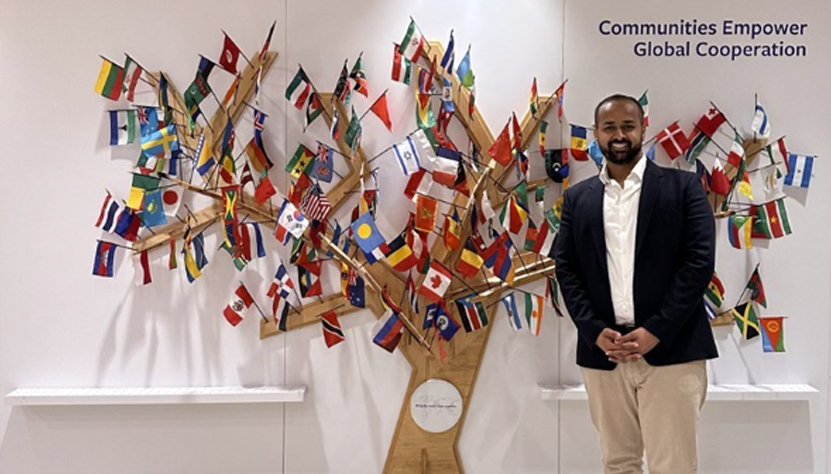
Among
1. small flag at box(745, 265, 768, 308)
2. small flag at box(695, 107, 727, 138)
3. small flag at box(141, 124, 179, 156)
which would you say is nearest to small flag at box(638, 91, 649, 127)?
small flag at box(695, 107, 727, 138)

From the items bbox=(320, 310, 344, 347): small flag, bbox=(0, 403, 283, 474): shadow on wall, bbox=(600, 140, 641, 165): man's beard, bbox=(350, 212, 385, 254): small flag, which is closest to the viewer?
bbox=(600, 140, 641, 165): man's beard

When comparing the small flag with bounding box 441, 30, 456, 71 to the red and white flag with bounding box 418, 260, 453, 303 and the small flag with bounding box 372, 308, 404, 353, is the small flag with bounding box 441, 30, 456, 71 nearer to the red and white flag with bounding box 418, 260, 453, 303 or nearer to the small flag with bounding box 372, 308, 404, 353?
the red and white flag with bounding box 418, 260, 453, 303

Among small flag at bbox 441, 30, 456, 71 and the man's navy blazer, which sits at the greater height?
small flag at bbox 441, 30, 456, 71

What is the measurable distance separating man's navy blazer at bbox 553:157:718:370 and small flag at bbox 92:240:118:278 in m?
1.82

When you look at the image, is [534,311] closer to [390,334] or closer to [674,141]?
[390,334]

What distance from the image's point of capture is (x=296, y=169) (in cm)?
272

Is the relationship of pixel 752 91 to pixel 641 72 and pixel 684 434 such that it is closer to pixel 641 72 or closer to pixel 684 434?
pixel 641 72

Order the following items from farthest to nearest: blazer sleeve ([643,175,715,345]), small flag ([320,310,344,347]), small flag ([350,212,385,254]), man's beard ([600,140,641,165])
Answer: small flag ([320,310,344,347]) < small flag ([350,212,385,254]) < man's beard ([600,140,641,165]) < blazer sleeve ([643,175,715,345])

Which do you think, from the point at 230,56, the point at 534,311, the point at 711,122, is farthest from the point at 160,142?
the point at 711,122

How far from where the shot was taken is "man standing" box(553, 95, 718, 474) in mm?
2117

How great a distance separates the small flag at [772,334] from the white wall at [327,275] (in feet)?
0.23

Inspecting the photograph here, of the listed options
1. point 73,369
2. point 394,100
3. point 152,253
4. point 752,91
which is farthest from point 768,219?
point 73,369

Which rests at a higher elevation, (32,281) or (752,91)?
(752,91)

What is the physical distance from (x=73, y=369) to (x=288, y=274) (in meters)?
0.99
